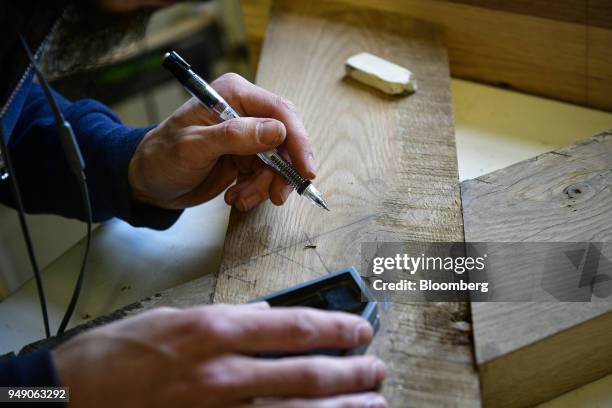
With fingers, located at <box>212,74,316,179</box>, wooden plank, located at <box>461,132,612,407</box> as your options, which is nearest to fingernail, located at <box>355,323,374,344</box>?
wooden plank, located at <box>461,132,612,407</box>

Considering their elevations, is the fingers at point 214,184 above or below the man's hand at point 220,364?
above

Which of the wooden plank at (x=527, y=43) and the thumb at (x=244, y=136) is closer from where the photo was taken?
the thumb at (x=244, y=136)

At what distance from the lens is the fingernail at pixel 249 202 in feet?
2.76

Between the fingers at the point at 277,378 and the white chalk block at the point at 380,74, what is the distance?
1.65 feet

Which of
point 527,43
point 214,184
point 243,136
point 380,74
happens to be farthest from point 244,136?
point 527,43

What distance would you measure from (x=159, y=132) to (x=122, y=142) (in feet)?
0.30

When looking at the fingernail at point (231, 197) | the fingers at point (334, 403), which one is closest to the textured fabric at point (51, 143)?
the fingernail at point (231, 197)

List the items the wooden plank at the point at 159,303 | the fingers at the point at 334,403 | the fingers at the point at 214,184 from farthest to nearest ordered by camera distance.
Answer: the fingers at the point at 214,184, the wooden plank at the point at 159,303, the fingers at the point at 334,403

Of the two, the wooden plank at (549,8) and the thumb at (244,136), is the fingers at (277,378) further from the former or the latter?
the wooden plank at (549,8)

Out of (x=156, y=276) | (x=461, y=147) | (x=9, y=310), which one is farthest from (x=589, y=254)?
(x=9, y=310)

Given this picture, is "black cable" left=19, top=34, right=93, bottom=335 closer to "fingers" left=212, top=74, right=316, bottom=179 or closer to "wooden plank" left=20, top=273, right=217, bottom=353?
"wooden plank" left=20, top=273, right=217, bottom=353

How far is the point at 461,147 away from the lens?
98 centimetres

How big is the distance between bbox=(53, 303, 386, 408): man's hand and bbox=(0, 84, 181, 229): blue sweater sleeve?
0.35m

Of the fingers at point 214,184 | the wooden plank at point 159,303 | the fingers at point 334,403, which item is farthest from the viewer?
the fingers at point 214,184
